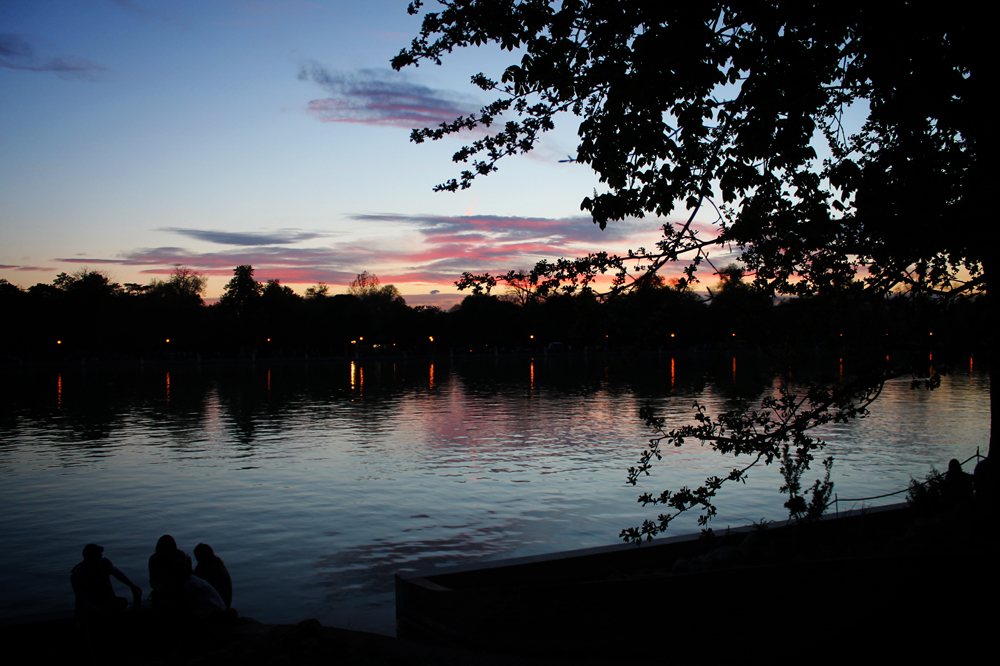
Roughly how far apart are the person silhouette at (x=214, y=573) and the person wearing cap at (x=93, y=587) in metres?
0.71

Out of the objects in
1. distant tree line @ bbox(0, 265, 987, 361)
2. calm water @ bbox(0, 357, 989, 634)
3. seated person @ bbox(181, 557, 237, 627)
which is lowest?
calm water @ bbox(0, 357, 989, 634)

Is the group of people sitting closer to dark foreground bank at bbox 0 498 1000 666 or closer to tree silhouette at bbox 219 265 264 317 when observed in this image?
dark foreground bank at bbox 0 498 1000 666

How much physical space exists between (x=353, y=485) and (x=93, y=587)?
6856 millimetres

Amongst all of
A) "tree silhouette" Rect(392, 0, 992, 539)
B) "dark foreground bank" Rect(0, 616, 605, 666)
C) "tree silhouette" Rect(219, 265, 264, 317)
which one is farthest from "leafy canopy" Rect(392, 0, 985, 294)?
"tree silhouette" Rect(219, 265, 264, 317)

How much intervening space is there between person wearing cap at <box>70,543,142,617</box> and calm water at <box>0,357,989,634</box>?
130 centimetres

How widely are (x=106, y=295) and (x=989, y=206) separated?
11148cm

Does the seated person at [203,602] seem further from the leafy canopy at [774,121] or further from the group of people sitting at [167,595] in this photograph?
Result: the leafy canopy at [774,121]

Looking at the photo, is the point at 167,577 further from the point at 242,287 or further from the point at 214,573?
the point at 242,287

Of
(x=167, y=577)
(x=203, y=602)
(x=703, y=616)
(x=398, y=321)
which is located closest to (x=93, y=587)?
(x=167, y=577)

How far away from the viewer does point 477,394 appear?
36.6 meters

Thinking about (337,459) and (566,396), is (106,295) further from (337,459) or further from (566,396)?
(337,459)

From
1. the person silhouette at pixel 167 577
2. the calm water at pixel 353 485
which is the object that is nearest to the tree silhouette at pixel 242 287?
the calm water at pixel 353 485

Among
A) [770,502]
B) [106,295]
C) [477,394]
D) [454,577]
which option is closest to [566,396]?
[477,394]

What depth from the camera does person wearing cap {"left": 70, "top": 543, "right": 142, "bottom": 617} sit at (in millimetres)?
6750
